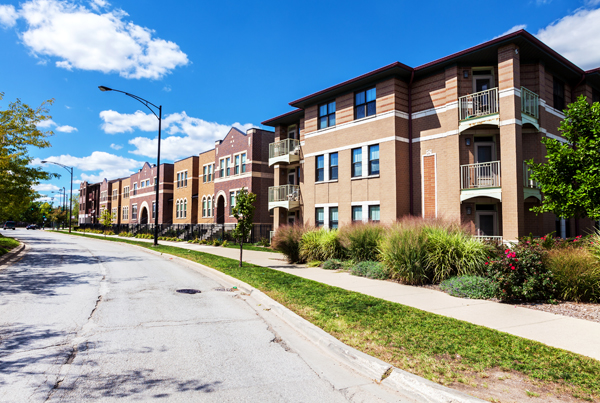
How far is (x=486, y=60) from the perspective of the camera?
1736 cm

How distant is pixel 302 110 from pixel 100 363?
75.1 feet

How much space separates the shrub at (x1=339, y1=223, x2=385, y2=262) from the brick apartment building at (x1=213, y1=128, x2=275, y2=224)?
1880cm

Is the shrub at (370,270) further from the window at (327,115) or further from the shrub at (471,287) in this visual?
the window at (327,115)

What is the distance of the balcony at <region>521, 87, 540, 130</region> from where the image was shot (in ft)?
53.7

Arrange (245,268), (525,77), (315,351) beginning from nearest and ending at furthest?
(315,351)
(245,268)
(525,77)

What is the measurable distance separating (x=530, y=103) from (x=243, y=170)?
23291mm

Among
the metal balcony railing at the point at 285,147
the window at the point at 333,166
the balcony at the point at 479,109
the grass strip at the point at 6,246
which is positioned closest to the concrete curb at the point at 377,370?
the balcony at the point at 479,109

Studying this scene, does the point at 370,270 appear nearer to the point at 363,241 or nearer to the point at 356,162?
the point at 363,241

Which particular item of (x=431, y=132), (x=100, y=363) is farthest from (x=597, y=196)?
(x=100, y=363)

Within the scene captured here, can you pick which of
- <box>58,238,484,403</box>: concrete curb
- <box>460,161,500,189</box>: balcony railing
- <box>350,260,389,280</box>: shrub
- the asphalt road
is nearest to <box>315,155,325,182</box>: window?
<box>460,161,500,189</box>: balcony railing

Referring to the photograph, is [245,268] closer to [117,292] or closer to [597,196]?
[117,292]

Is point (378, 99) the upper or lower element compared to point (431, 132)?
upper

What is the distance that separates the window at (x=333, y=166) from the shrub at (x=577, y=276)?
1488 centimetres

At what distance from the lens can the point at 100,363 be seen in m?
4.82
